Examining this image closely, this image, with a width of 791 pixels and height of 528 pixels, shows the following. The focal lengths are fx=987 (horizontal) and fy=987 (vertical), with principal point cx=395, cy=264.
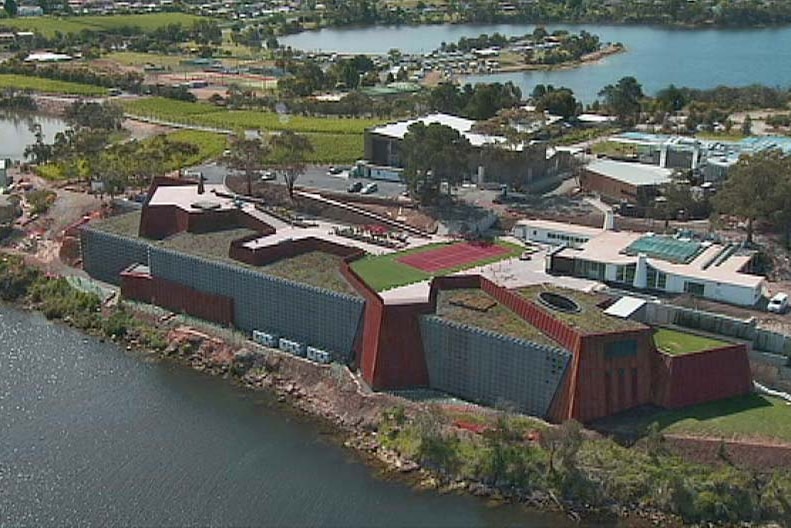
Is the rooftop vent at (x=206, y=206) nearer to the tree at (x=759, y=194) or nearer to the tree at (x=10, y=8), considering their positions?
the tree at (x=759, y=194)

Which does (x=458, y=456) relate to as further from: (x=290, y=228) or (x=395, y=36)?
(x=395, y=36)

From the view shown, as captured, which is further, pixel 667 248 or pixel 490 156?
pixel 490 156

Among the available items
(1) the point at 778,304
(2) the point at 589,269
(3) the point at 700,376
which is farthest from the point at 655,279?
(3) the point at 700,376

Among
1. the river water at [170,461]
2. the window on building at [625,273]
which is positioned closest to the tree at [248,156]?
the river water at [170,461]

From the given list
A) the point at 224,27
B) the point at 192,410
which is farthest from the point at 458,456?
the point at 224,27

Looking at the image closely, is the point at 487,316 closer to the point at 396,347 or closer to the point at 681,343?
the point at 396,347

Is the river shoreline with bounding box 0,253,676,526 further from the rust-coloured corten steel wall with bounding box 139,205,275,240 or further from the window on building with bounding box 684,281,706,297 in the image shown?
the window on building with bounding box 684,281,706,297

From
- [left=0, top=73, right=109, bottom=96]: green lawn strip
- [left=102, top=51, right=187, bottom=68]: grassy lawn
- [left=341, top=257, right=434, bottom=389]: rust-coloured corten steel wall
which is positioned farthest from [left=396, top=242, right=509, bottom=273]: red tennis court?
[left=102, top=51, right=187, bottom=68]: grassy lawn

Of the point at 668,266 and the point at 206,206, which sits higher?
the point at 206,206
